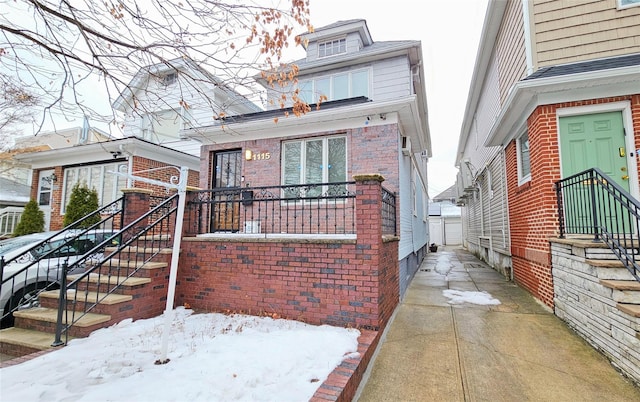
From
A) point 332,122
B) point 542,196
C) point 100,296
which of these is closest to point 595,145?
point 542,196

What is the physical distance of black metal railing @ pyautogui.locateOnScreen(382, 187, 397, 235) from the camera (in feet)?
16.0

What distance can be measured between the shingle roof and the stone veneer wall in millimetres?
2816

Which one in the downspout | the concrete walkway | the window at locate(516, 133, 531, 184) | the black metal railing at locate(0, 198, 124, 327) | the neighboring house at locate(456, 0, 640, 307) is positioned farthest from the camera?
the window at locate(516, 133, 531, 184)

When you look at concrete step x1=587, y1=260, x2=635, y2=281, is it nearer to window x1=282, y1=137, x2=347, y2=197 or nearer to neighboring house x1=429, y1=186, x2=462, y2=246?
window x1=282, y1=137, x2=347, y2=197

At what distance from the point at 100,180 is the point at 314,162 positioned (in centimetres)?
784

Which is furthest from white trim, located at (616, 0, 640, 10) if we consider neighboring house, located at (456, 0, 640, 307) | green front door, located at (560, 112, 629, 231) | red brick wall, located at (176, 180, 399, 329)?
red brick wall, located at (176, 180, 399, 329)

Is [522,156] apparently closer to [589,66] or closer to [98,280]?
[589,66]

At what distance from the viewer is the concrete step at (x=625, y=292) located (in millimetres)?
3133

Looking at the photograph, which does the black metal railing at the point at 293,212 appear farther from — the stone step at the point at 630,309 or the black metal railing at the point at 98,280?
the stone step at the point at 630,309

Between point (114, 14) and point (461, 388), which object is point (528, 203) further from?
point (114, 14)

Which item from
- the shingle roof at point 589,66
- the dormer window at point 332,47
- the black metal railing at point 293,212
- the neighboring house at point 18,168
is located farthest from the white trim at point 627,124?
the neighboring house at point 18,168

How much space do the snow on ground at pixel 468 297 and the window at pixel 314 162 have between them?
127 inches

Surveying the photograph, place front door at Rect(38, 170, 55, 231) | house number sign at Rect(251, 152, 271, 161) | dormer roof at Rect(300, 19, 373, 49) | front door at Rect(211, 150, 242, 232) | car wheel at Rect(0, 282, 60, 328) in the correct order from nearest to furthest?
1. car wheel at Rect(0, 282, 60, 328)
2. house number sign at Rect(251, 152, 271, 161)
3. front door at Rect(211, 150, 242, 232)
4. dormer roof at Rect(300, 19, 373, 49)
5. front door at Rect(38, 170, 55, 231)

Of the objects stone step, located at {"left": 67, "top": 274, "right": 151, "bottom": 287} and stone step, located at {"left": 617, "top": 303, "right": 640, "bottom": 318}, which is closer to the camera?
stone step, located at {"left": 617, "top": 303, "right": 640, "bottom": 318}
